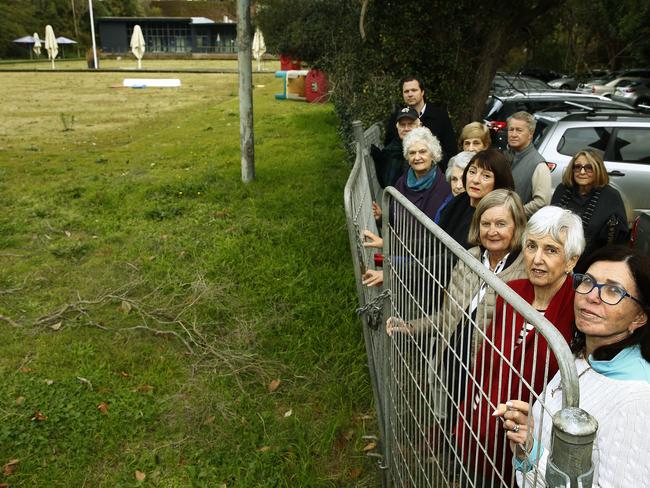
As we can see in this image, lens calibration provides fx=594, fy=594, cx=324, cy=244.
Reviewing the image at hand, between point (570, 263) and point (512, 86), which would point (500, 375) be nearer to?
point (570, 263)

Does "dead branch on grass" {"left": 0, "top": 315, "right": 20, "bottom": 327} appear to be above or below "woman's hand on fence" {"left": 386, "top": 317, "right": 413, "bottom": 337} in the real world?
below

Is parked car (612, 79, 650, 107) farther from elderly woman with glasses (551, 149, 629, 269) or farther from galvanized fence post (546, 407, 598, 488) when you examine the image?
galvanized fence post (546, 407, 598, 488)

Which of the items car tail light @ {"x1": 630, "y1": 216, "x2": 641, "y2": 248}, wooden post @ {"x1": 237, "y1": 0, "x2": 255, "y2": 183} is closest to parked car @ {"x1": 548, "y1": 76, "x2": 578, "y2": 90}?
wooden post @ {"x1": 237, "y1": 0, "x2": 255, "y2": 183}

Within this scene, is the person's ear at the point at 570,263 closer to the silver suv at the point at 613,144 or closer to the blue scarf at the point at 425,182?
the blue scarf at the point at 425,182

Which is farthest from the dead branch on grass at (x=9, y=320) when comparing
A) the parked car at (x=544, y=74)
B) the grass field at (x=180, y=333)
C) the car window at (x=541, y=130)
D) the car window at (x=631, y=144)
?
the parked car at (x=544, y=74)

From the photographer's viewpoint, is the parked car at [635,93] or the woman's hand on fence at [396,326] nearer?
the woman's hand on fence at [396,326]

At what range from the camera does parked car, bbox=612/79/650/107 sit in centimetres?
2344

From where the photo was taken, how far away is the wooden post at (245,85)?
862 centimetres

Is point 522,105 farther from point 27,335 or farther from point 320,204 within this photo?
point 27,335

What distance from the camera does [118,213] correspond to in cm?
812

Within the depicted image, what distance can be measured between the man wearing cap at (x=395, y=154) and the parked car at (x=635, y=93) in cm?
2094

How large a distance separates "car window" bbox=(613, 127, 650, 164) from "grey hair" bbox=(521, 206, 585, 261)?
19.4 feet

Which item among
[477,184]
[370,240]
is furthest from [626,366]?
[477,184]

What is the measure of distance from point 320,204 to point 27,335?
14.0 ft
